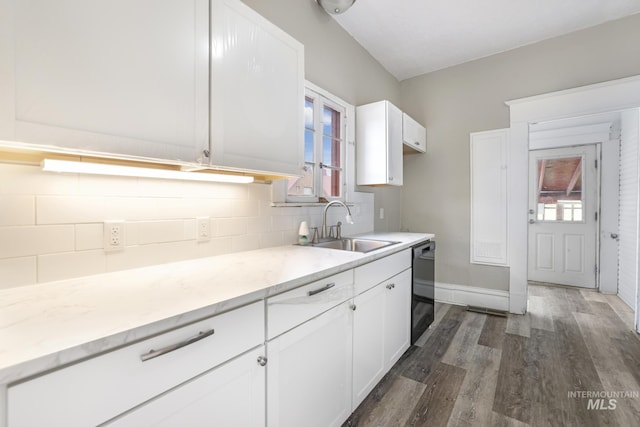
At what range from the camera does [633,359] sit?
215cm

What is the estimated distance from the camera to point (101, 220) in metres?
1.15

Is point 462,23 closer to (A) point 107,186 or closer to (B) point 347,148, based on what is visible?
(B) point 347,148

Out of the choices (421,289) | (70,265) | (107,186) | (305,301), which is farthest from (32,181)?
(421,289)

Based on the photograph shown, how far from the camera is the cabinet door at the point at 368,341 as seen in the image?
5.19 feet

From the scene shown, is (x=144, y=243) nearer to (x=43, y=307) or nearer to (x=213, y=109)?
(x=43, y=307)

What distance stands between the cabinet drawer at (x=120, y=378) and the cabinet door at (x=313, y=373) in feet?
0.79

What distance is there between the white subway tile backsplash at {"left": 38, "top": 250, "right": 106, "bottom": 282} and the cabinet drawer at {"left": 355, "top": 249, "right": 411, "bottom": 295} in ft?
3.81

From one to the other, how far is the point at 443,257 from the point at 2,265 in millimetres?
3655

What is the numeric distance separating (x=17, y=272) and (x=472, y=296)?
12.2ft

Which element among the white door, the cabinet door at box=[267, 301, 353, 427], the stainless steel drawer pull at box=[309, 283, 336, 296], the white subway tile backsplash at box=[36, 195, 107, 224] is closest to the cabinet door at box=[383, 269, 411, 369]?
the cabinet door at box=[267, 301, 353, 427]

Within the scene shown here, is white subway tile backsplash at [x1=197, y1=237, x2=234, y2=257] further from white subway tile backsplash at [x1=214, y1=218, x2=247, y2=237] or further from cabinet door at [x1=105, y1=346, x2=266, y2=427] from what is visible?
cabinet door at [x1=105, y1=346, x2=266, y2=427]

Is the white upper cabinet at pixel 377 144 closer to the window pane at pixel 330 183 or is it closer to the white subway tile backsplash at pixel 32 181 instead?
the window pane at pixel 330 183

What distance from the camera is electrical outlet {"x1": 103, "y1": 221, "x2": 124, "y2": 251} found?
1.16 m

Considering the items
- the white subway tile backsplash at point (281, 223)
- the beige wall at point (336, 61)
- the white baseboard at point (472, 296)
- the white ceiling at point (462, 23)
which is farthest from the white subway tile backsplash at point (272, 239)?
the white baseboard at point (472, 296)
